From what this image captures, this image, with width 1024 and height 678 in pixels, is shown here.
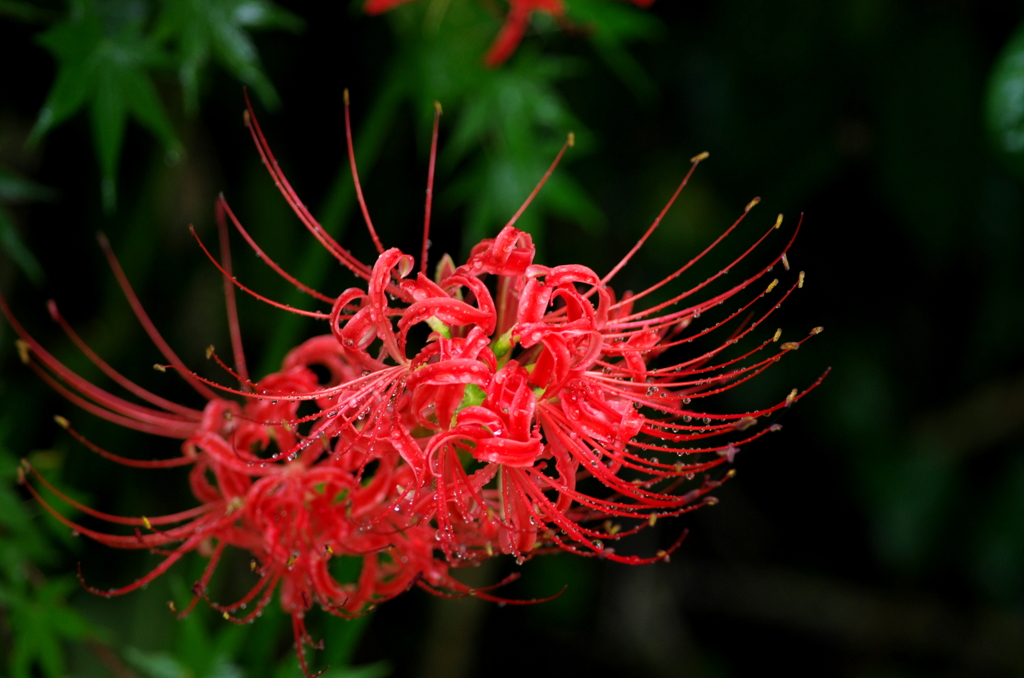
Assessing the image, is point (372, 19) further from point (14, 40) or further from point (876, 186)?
point (876, 186)

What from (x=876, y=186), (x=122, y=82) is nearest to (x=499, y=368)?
(x=122, y=82)

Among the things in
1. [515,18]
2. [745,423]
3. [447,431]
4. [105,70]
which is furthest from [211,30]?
[745,423]

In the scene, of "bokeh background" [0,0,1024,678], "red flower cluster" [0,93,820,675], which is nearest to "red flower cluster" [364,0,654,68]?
"bokeh background" [0,0,1024,678]

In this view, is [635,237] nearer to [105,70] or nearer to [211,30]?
[211,30]

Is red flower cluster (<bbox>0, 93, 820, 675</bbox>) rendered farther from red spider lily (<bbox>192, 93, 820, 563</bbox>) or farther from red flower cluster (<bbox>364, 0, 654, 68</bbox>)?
red flower cluster (<bbox>364, 0, 654, 68</bbox>)

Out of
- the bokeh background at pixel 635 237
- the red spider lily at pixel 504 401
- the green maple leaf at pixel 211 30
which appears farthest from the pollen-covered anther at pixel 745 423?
the green maple leaf at pixel 211 30

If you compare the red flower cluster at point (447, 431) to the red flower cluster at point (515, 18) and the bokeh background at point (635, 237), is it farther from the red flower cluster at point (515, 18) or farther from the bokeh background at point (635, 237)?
the red flower cluster at point (515, 18)

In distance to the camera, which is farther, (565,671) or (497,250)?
(565,671)
